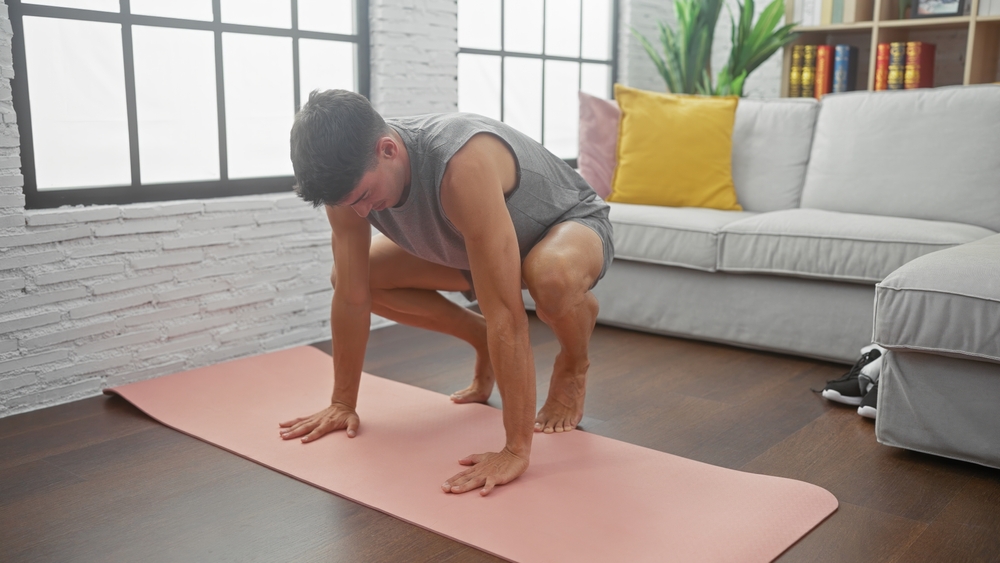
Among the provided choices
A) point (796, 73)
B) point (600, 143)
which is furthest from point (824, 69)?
point (600, 143)

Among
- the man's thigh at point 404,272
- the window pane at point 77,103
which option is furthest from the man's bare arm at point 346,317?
the window pane at point 77,103

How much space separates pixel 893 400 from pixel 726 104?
164 cm

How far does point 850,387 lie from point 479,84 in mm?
2119

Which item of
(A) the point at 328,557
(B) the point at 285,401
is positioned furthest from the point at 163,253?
(A) the point at 328,557

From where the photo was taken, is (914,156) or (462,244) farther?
(914,156)

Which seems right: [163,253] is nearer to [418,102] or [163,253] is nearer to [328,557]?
[418,102]

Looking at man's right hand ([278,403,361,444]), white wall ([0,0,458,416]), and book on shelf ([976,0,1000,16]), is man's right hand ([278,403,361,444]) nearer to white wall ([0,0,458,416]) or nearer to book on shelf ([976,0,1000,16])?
white wall ([0,0,458,416])

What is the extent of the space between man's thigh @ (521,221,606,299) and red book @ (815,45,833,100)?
8.95 feet

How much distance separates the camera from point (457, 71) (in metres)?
3.45

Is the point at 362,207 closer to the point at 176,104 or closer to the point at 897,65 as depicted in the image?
the point at 176,104

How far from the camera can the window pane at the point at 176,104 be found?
101 inches

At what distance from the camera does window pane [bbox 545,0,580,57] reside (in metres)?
4.16

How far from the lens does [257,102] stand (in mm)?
2893

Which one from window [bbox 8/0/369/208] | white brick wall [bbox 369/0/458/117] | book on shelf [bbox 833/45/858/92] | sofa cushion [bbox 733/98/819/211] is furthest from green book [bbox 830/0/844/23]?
window [bbox 8/0/369/208]
